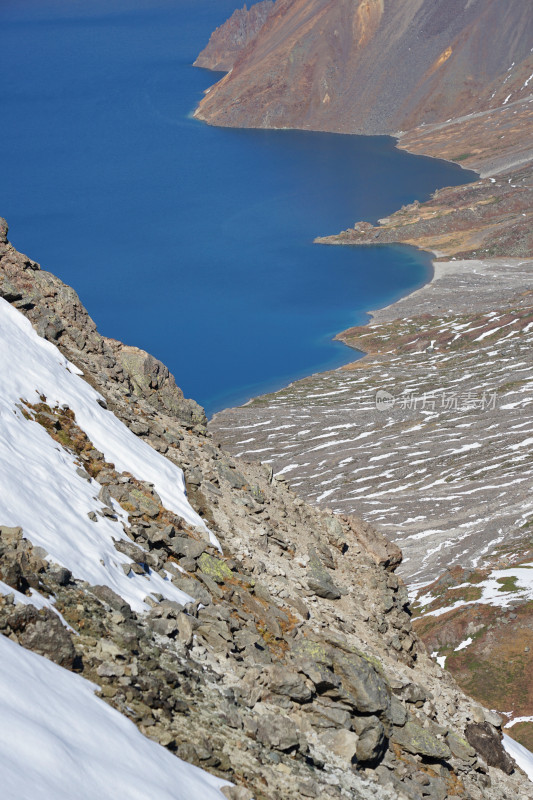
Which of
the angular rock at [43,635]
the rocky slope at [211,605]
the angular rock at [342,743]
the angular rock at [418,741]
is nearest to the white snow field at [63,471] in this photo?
the rocky slope at [211,605]

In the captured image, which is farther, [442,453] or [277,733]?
[442,453]

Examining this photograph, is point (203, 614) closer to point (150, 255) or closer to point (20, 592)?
point (20, 592)

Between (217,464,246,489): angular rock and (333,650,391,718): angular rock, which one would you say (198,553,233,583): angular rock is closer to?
(333,650,391,718): angular rock

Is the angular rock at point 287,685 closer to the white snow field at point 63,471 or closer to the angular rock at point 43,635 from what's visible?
the white snow field at point 63,471

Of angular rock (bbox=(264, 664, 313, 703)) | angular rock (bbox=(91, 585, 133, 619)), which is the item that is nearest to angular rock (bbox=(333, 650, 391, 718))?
angular rock (bbox=(264, 664, 313, 703))

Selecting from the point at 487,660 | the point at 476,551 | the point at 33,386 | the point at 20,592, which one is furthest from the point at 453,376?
the point at 20,592

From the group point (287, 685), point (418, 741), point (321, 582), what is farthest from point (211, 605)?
point (418, 741)

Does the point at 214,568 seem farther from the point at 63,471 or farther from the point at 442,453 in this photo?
the point at 442,453
